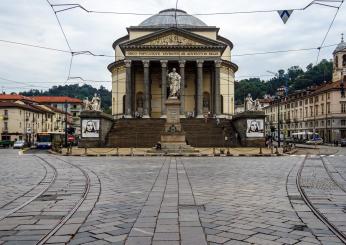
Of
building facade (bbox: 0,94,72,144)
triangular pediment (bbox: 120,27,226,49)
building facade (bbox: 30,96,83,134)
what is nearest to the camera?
triangular pediment (bbox: 120,27,226,49)

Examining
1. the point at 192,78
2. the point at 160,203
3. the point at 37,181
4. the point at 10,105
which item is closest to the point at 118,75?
the point at 192,78

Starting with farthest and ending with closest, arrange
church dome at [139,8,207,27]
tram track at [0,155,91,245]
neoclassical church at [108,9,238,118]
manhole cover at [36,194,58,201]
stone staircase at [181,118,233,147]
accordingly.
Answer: church dome at [139,8,207,27] → neoclassical church at [108,9,238,118] → stone staircase at [181,118,233,147] → manhole cover at [36,194,58,201] → tram track at [0,155,91,245]

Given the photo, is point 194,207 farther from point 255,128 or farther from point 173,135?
point 255,128

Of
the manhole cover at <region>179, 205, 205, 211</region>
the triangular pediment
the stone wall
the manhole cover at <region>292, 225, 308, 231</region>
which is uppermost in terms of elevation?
the triangular pediment

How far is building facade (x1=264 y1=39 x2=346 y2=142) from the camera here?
84.9 metres

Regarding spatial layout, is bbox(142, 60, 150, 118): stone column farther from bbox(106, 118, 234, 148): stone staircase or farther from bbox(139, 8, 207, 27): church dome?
bbox(139, 8, 207, 27): church dome

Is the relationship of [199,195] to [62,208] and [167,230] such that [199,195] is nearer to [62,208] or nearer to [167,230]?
[62,208]

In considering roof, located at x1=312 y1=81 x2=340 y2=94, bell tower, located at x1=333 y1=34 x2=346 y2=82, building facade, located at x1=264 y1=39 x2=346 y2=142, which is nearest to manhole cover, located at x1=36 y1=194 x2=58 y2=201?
building facade, located at x1=264 y1=39 x2=346 y2=142

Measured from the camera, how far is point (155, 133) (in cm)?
4822

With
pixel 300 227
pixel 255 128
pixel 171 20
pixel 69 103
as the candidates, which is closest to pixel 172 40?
pixel 171 20

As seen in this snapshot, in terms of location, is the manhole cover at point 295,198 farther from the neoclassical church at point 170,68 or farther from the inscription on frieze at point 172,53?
the inscription on frieze at point 172,53

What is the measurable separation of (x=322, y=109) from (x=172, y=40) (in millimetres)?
42669

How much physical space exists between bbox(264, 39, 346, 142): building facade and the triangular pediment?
71.0 feet

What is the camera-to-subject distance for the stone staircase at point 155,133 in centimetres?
4575
